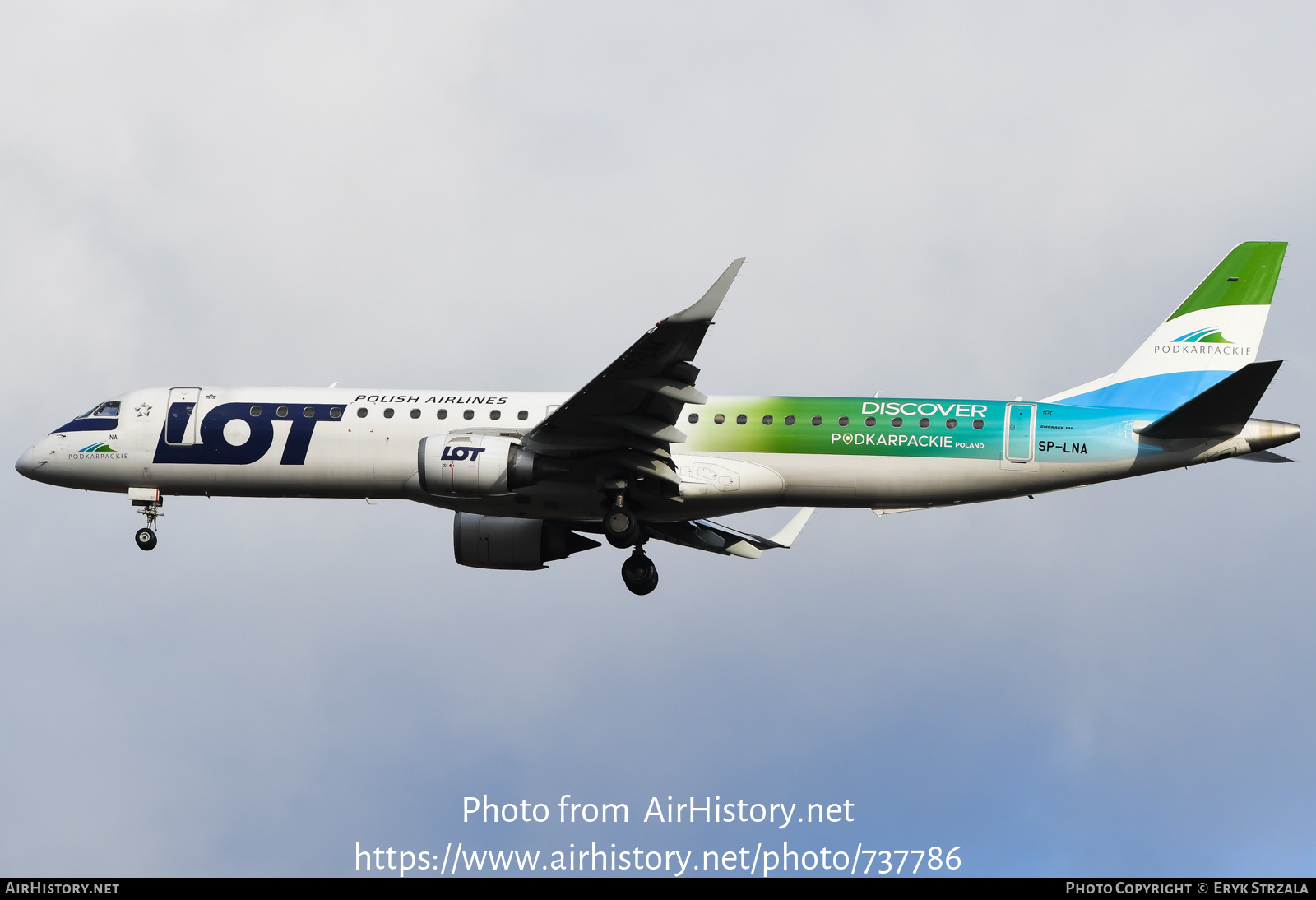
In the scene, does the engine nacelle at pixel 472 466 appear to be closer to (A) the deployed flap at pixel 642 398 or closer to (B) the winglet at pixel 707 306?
(A) the deployed flap at pixel 642 398

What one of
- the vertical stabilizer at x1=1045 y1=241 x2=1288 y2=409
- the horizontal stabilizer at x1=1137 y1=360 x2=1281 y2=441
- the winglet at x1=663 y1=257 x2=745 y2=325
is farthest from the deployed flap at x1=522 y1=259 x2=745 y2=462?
the horizontal stabilizer at x1=1137 y1=360 x2=1281 y2=441

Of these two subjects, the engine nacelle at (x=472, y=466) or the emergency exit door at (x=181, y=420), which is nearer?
the engine nacelle at (x=472, y=466)

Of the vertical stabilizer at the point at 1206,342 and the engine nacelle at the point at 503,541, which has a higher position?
the vertical stabilizer at the point at 1206,342

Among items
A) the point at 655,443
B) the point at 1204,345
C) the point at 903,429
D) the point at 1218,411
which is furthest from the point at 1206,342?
the point at 655,443

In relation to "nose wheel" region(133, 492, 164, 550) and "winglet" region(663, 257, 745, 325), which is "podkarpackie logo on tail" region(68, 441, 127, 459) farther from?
"winglet" region(663, 257, 745, 325)

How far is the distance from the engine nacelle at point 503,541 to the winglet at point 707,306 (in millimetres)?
9460

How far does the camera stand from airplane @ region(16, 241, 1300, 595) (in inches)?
1190

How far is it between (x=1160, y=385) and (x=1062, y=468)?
3.90 meters

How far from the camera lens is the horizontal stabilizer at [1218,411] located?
28625mm

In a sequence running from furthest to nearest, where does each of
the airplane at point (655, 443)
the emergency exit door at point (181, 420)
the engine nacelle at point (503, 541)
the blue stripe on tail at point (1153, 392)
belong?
the engine nacelle at point (503, 541), the emergency exit door at point (181, 420), the blue stripe on tail at point (1153, 392), the airplane at point (655, 443)

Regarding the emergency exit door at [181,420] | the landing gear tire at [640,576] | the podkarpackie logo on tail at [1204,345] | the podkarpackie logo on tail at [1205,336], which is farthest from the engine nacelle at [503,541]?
the podkarpackie logo on tail at [1205,336]

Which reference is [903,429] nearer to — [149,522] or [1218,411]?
[1218,411]

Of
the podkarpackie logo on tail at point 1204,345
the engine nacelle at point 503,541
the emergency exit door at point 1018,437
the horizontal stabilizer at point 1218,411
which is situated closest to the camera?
the horizontal stabilizer at point 1218,411

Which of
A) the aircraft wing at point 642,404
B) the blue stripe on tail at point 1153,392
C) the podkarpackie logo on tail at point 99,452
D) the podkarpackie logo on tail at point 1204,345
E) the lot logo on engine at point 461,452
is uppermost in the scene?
the podkarpackie logo on tail at point 1204,345
